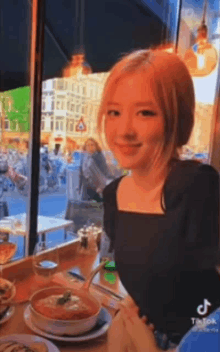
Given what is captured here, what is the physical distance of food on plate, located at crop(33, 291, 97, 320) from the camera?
74cm

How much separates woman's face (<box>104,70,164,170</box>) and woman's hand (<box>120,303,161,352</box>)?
0.99 ft

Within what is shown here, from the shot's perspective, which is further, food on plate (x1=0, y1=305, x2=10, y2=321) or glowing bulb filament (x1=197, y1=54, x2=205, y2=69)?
food on plate (x1=0, y1=305, x2=10, y2=321)

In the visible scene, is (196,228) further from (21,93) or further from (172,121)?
(21,93)

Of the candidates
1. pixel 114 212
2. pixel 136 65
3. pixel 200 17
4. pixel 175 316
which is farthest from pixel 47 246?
pixel 200 17

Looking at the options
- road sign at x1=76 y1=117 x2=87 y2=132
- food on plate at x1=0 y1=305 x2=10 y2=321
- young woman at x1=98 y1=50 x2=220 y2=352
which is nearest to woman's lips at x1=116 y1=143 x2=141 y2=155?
young woman at x1=98 y1=50 x2=220 y2=352

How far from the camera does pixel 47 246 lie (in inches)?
38.5

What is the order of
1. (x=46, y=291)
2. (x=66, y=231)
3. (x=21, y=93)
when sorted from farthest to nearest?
1. (x=21, y=93)
2. (x=66, y=231)
3. (x=46, y=291)

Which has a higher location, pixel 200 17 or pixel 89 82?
pixel 200 17

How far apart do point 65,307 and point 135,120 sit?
46 cm

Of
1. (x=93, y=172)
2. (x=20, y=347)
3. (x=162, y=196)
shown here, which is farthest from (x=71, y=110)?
(x=20, y=347)

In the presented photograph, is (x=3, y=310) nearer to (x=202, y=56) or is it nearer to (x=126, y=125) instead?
(x=126, y=125)

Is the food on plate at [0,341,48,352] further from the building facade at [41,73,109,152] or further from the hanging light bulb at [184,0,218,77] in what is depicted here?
the hanging light bulb at [184,0,218,77]

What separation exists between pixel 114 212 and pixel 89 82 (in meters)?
0.29

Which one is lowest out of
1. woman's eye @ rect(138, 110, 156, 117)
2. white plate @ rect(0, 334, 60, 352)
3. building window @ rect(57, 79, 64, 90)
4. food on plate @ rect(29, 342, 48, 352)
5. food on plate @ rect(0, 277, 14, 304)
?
food on plate @ rect(29, 342, 48, 352)
